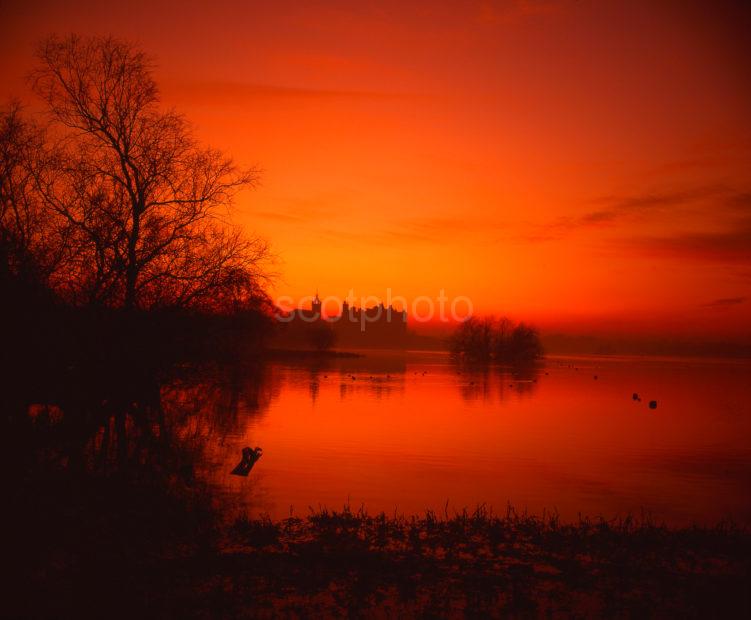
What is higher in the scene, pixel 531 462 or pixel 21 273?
pixel 21 273

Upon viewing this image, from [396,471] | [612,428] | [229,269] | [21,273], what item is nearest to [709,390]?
[612,428]

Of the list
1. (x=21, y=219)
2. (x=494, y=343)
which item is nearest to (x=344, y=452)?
(x=21, y=219)

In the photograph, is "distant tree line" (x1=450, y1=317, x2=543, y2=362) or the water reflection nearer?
the water reflection

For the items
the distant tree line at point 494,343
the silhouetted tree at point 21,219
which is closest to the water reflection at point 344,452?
the silhouetted tree at point 21,219

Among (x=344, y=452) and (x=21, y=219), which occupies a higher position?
(x=21, y=219)

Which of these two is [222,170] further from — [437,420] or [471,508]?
[437,420]

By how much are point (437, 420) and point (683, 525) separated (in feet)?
73.5

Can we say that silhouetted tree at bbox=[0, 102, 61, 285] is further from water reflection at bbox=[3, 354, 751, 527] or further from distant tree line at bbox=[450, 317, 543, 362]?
distant tree line at bbox=[450, 317, 543, 362]

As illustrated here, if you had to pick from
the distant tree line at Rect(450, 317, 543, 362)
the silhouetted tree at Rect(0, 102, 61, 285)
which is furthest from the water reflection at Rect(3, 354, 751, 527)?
the distant tree line at Rect(450, 317, 543, 362)

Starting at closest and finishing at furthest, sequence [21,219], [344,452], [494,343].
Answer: [21,219] → [344,452] → [494,343]

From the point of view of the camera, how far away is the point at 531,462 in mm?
25625

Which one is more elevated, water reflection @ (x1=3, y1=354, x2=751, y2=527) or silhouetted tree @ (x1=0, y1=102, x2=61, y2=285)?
silhouetted tree @ (x1=0, y1=102, x2=61, y2=285)

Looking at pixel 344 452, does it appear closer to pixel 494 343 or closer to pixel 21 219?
pixel 21 219

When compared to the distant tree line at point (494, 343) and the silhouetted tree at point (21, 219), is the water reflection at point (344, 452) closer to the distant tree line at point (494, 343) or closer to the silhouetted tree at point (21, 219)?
the silhouetted tree at point (21, 219)
